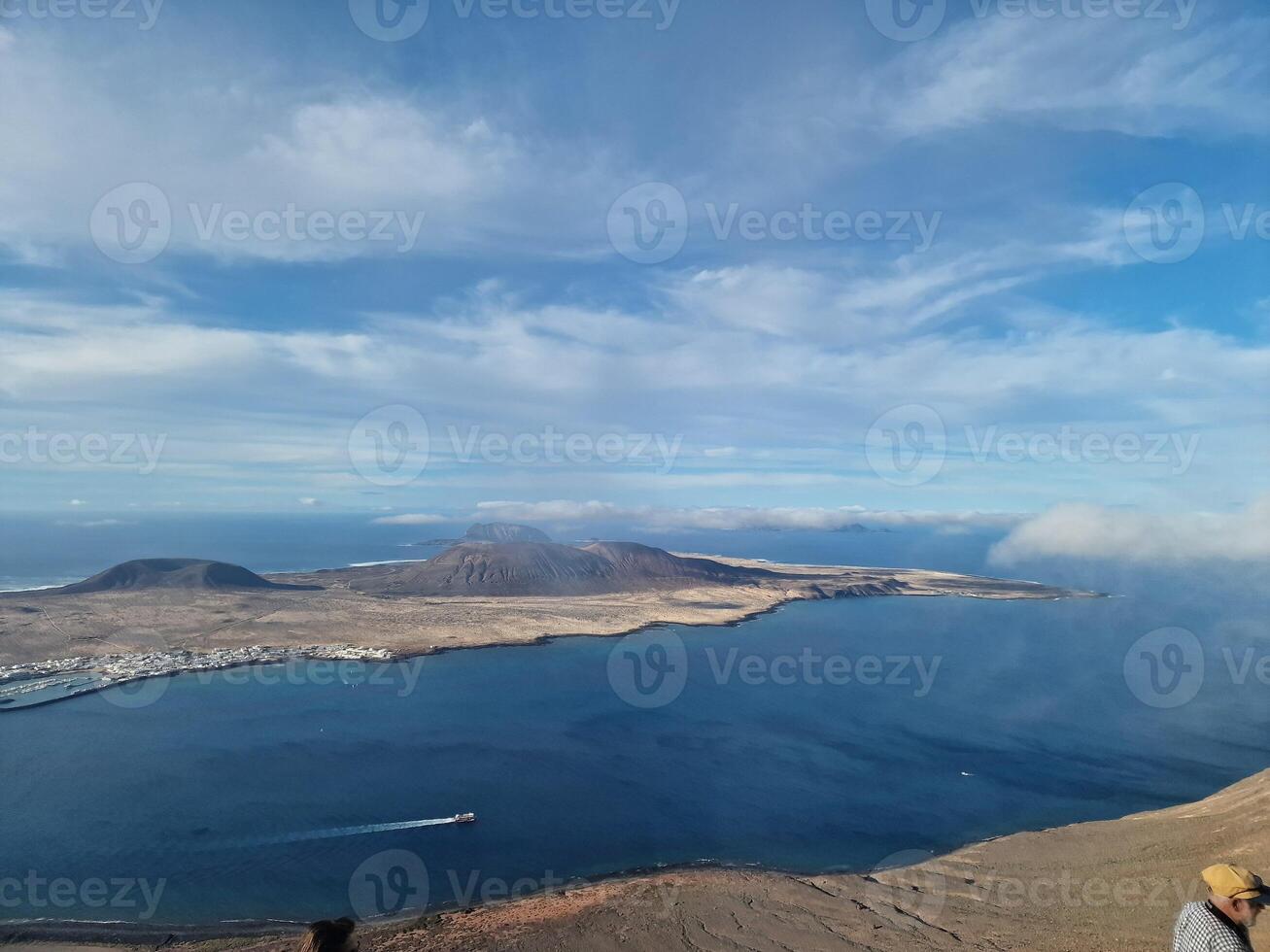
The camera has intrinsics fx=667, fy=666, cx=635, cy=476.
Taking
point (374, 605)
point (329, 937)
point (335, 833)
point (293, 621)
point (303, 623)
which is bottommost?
point (335, 833)

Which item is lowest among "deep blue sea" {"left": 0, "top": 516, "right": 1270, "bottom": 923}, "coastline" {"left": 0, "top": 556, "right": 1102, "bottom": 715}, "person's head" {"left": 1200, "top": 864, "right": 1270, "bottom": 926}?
"deep blue sea" {"left": 0, "top": 516, "right": 1270, "bottom": 923}

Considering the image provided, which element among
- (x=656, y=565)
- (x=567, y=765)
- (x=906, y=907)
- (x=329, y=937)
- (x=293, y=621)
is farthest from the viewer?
(x=656, y=565)

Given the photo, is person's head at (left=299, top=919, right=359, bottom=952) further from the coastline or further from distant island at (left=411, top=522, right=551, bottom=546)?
distant island at (left=411, top=522, right=551, bottom=546)

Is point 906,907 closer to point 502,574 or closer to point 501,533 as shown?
point 502,574

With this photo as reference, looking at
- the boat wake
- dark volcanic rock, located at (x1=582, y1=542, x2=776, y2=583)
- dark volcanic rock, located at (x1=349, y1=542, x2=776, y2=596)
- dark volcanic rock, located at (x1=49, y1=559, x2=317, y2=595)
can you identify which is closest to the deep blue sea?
the boat wake

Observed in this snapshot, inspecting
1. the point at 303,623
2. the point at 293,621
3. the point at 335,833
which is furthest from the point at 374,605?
the point at 335,833

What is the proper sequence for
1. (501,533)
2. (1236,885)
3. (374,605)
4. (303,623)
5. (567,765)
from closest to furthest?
(1236,885)
(567,765)
(303,623)
(374,605)
(501,533)

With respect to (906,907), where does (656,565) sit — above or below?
above

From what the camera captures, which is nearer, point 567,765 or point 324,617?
point 567,765
